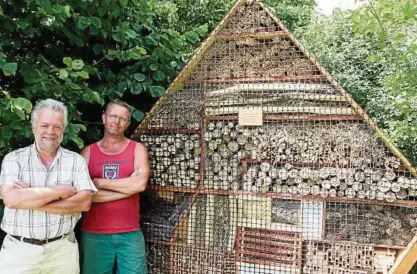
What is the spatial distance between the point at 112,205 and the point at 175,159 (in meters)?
0.78

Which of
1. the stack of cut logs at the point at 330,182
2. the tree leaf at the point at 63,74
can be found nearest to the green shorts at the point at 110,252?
the stack of cut logs at the point at 330,182

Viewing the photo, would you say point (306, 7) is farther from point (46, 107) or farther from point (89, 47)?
point (46, 107)

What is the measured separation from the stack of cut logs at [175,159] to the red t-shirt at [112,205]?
1.70 ft

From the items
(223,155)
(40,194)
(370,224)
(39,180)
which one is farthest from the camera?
(223,155)

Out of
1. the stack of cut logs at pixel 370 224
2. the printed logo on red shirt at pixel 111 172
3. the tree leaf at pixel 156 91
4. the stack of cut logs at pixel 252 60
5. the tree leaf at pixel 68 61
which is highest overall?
the stack of cut logs at pixel 252 60

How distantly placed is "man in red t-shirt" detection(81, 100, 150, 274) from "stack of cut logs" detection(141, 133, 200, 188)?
522 millimetres

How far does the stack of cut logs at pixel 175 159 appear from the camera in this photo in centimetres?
371

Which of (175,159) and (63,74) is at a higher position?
(63,74)

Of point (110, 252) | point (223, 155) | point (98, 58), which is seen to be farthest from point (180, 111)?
point (110, 252)

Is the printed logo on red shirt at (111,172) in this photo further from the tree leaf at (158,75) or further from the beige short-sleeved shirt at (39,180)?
the tree leaf at (158,75)

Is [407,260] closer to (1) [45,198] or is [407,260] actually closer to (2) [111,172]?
(2) [111,172]

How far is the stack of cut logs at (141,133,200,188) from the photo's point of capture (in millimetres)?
3705

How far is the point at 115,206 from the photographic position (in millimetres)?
3158

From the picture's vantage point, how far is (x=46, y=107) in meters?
2.66
